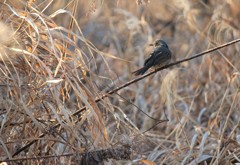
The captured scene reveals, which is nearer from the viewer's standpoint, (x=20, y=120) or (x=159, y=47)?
(x=20, y=120)

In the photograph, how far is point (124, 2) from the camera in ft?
24.0

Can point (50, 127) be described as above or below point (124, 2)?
below

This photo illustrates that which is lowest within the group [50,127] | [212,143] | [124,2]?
[212,143]

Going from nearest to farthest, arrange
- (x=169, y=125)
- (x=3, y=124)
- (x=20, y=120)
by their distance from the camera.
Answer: (x=3, y=124)
(x=20, y=120)
(x=169, y=125)

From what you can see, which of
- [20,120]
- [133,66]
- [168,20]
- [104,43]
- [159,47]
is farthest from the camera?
[168,20]

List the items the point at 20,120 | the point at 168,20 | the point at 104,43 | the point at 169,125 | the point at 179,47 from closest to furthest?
the point at 20,120 < the point at 169,125 < the point at 179,47 < the point at 104,43 < the point at 168,20

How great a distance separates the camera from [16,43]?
271 centimetres

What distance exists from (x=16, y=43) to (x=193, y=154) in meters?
1.39

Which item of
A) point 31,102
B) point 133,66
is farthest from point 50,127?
point 133,66

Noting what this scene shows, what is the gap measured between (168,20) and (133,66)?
1994mm

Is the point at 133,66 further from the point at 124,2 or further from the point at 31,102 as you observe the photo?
the point at 31,102

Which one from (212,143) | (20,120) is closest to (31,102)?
(20,120)

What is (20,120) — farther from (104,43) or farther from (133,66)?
(104,43)

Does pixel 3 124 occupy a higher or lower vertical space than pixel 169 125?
higher
